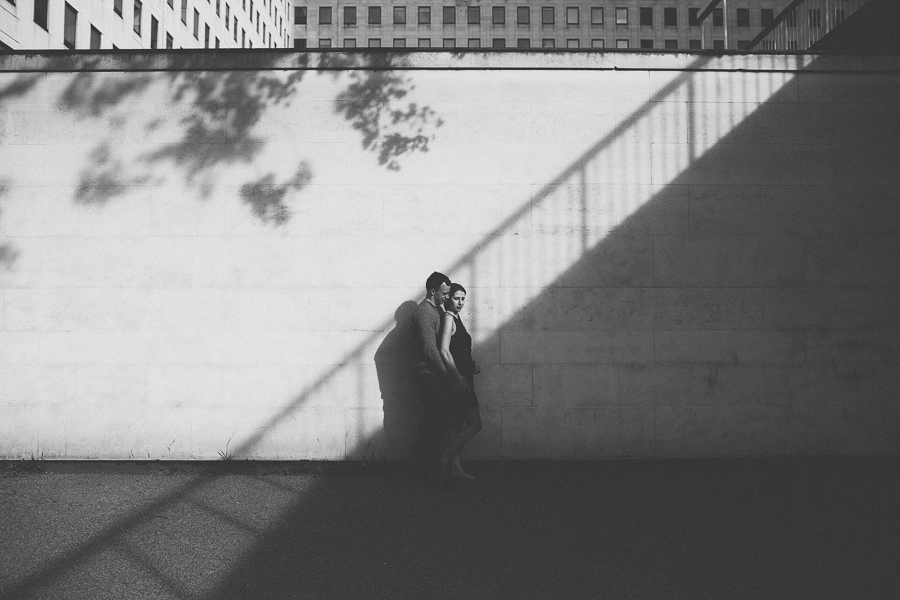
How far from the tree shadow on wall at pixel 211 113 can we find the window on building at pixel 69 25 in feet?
81.9

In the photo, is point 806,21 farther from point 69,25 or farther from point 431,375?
point 69,25

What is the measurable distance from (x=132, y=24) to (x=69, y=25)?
5473mm

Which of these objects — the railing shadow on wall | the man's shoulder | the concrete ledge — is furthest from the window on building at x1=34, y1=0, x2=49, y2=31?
the man's shoulder

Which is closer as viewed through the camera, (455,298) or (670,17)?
(455,298)

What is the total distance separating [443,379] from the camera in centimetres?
565

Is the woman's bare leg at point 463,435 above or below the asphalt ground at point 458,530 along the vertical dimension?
above

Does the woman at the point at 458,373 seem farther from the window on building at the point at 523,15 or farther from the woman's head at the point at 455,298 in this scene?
the window on building at the point at 523,15

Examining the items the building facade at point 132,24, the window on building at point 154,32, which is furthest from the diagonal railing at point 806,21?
the window on building at point 154,32

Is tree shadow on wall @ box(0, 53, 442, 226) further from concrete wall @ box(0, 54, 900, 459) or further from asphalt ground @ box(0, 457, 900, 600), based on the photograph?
asphalt ground @ box(0, 457, 900, 600)

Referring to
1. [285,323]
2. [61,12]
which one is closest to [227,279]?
[285,323]

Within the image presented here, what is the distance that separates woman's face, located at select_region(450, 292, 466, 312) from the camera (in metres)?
5.78

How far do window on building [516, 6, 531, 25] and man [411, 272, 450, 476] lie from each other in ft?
182

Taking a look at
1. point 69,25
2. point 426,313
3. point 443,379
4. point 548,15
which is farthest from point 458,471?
point 548,15

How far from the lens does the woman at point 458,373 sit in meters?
5.66
